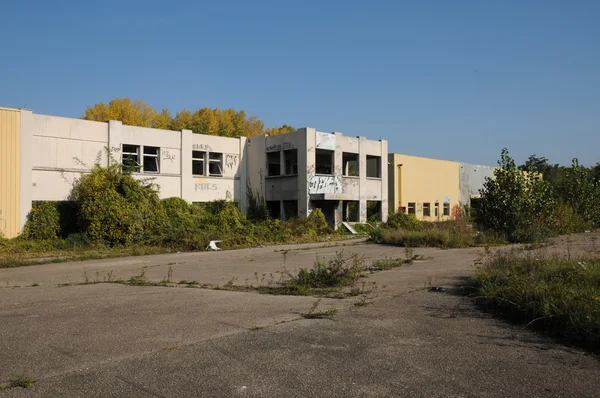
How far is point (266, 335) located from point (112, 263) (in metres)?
13.5

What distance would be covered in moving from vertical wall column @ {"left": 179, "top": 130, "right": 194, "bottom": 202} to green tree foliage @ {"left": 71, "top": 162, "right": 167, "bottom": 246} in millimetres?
4299

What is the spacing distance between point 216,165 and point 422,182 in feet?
67.5

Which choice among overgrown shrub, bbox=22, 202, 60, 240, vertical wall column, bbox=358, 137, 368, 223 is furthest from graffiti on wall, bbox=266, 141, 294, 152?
overgrown shrub, bbox=22, 202, 60, 240

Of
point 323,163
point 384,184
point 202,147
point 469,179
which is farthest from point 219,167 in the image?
point 469,179

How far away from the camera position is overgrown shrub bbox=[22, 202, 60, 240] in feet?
85.0

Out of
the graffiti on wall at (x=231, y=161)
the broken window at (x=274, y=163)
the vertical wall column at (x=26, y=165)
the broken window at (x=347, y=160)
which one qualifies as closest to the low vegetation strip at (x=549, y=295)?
the vertical wall column at (x=26, y=165)

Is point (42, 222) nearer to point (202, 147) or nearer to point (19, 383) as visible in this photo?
point (202, 147)

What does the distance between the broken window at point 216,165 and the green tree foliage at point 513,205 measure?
1669 cm

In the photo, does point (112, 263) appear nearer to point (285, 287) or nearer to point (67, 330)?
point (285, 287)

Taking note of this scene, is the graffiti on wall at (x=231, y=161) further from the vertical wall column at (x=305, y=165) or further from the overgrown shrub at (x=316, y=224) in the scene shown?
the overgrown shrub at (x=316, y=224)

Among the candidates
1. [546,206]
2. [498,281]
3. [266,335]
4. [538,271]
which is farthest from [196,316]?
[546,206]

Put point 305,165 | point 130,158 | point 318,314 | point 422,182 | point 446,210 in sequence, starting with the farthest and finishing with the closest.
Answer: point 446,210 → point 422,182 → point 305,165 → point 130,158 → point 318,314

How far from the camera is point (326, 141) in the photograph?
36.2m

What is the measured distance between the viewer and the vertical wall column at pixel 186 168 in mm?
32719
